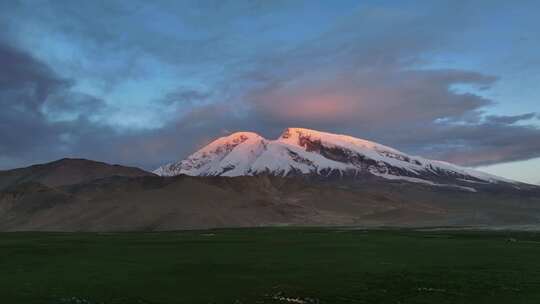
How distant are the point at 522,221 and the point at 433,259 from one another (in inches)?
5351

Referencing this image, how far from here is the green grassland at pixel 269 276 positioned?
32750 millimetres

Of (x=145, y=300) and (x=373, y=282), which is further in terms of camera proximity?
(x=373, y=282)

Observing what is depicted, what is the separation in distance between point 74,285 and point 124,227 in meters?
126

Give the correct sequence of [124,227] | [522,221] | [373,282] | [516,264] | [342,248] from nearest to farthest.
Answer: [373,282] < [516,264] < [342,248] < [124,227] < [522,221]

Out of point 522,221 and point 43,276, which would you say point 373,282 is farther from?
point 522,221

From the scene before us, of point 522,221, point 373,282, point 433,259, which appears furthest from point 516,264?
point 522,221

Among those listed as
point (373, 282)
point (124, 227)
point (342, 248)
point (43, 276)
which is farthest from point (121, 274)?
point (124, 227)

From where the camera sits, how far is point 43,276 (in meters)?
41.1

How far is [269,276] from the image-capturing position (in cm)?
4203

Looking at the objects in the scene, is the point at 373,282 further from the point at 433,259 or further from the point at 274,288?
the point at 433,259

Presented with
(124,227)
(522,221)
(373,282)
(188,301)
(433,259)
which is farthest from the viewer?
(522,221)

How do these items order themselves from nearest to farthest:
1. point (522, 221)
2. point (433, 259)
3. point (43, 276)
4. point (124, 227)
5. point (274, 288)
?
point (274, 288) → point (43, 276) → point (433, 259) → point (124, 227) → point (522, 221)

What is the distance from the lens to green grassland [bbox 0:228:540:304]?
32.8 meters

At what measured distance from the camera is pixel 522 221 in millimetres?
179500
